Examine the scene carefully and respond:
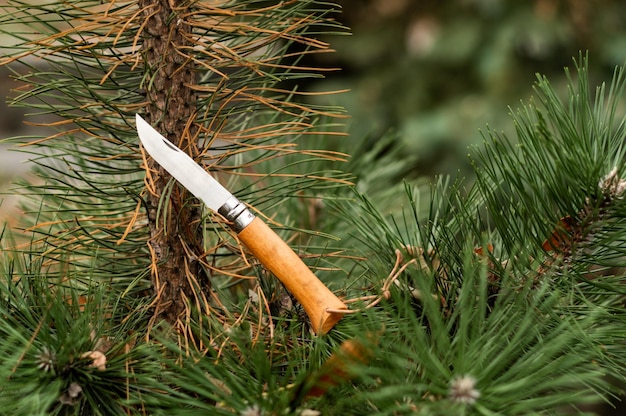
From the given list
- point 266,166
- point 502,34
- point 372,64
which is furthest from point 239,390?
point 372,64

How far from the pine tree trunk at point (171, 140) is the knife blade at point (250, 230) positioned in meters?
0.03

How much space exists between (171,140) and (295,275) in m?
0.11

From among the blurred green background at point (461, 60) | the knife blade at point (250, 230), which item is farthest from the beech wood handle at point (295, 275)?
the blurred green background at point (461, 60)

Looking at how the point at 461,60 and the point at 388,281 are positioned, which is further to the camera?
the point at 461,60

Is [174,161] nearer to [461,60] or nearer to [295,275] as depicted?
[295,275]

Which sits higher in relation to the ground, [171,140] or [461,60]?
[461,60]

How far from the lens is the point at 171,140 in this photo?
420mm

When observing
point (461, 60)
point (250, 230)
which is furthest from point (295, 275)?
point (461, 60)

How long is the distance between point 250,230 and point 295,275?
0.03 m

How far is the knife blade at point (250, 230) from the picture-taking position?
0.38m

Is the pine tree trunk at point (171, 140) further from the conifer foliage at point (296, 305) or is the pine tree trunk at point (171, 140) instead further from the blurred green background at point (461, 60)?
the blurred green background at point (461, 60)

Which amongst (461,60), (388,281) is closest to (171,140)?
(388,281)

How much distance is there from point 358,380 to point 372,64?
1848 millimetres

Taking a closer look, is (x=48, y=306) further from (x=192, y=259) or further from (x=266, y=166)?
(x=266, y=166)
